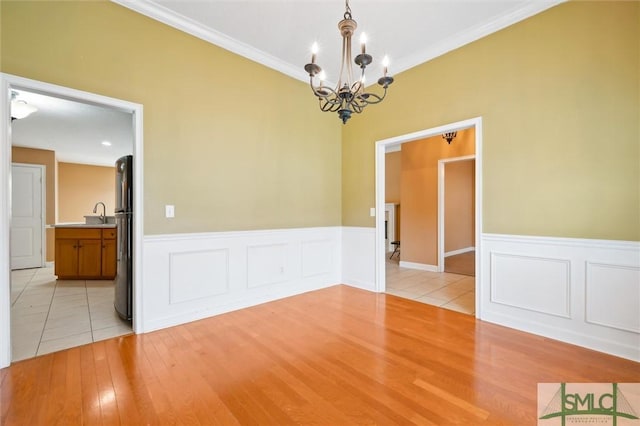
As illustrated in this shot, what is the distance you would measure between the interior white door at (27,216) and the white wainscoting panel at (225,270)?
5.63 metres

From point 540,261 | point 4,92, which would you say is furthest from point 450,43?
point 4,92

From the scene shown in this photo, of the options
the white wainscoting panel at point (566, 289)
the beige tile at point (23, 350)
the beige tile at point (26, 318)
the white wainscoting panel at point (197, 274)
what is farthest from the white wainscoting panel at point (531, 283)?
the beige tile at point (26, 318)

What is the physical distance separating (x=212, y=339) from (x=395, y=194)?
652cm

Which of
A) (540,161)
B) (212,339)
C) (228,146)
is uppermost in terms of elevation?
(228,146)

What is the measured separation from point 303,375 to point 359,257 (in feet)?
8.01

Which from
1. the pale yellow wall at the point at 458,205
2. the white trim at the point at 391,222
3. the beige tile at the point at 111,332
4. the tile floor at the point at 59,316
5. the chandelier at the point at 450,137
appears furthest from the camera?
the white trim at the point at 391,222

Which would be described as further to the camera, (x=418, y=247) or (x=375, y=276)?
(x=418, y=247)

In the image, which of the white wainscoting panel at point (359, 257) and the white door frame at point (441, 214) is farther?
the white door frame at point (441, 214)

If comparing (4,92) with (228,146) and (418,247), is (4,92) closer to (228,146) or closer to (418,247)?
(228,146)

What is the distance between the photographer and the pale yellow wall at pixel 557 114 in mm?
2213

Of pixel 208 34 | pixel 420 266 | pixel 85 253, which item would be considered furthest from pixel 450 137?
pixel 85 253

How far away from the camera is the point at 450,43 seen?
3145 mm

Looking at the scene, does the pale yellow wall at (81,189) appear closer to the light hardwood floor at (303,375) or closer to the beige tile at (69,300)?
→ the beige tile at (69,300)

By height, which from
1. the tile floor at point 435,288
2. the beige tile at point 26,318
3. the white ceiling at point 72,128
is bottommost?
the tile floor at point 435,288
